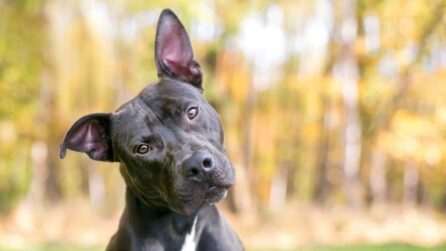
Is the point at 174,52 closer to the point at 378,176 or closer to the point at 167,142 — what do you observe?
the point at 167,142

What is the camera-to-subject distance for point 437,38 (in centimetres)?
1902

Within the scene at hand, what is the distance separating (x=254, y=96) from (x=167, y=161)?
19278 millimetres

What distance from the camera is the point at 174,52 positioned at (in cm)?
429

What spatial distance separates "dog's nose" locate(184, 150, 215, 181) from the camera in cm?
346

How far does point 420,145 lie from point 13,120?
11.1m

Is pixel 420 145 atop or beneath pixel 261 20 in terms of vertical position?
beneath

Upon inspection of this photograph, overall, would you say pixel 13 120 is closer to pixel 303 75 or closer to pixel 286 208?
pixel 286 208

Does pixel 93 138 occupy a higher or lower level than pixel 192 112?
lower

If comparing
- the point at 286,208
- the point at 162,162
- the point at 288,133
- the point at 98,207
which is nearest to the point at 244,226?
the point at 286,208

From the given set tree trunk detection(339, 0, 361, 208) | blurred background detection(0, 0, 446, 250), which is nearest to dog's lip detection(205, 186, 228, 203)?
blurred background detection(0, 0, 446, 250)

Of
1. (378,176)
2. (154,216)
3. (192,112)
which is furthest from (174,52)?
(378,176)

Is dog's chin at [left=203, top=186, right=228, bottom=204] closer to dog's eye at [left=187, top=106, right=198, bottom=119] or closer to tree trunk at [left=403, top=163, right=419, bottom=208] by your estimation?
dog's eye at [left=187, top=106, right=198, bottom=119]

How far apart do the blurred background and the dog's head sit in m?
11.5

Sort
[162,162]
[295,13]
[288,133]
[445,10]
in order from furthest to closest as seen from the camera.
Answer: [288,133], [295,13], [445,10], [162,162]
